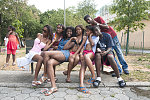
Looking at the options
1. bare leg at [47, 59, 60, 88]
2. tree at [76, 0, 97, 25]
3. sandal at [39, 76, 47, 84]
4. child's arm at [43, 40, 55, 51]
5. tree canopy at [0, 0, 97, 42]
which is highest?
tree at [76, 0, 97, 25]

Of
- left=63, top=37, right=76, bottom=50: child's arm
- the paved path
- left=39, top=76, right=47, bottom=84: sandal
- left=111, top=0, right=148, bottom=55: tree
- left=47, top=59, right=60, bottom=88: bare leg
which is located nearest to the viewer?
the paved path


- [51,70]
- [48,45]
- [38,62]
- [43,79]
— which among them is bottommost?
[43,79]

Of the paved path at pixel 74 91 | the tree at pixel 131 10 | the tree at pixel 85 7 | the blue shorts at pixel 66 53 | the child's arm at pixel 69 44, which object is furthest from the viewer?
the tree at pixel 85 7

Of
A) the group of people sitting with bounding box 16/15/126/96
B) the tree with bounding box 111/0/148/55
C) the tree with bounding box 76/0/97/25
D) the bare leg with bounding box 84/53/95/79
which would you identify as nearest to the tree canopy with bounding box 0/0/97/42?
the tree with bounding box 76/0/97/25

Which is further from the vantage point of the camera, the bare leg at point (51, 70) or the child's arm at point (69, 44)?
the child's arm at point (69, 44)

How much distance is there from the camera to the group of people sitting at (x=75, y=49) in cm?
307

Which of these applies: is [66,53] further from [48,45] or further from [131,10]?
[131,10]

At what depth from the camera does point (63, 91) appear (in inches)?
111

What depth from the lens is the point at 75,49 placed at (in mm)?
3391

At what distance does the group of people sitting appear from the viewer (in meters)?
3.07

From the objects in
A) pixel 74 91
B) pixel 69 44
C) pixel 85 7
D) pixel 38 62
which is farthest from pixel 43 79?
pixel 85 7

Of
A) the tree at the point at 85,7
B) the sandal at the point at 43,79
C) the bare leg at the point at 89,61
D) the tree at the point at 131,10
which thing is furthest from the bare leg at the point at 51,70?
the tree at the point at 85,7

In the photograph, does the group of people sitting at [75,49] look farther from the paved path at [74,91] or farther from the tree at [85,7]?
the tree at [85,7]

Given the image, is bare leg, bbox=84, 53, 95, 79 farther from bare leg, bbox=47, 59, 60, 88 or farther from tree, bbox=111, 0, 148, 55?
tree, bbox=111, 0, 148, 55
